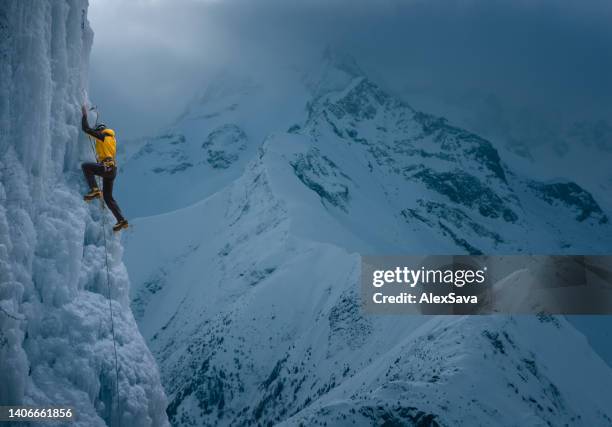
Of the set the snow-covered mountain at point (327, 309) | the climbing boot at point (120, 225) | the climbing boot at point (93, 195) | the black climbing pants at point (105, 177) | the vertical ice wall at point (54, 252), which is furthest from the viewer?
the snow-covered mountain at point (327, 309)

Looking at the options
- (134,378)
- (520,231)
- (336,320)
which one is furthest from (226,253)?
(520,231)

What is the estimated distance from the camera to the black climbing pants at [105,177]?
1457 centimetres

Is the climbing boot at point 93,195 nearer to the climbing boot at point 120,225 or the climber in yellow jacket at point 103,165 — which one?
the climber in yellow jacket at point 103,165

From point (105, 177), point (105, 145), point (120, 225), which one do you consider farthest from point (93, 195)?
point (105, 145)

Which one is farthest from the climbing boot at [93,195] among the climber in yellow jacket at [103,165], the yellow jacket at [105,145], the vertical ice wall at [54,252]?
the yellow jacket at [105,145]

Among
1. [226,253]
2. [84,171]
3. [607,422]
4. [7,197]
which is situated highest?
[226,253]

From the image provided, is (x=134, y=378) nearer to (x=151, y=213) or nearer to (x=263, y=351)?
(x=263, y=351)

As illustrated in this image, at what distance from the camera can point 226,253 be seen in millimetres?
102375

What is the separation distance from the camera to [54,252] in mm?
14180

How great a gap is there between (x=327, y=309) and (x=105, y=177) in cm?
5754

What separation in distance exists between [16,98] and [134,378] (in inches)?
238

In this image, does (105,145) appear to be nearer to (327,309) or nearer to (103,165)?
(103,165)

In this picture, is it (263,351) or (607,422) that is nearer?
(607,422)

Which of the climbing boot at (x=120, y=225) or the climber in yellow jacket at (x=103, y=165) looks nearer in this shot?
the climber in yellow jacket at (x=103, y=165)
